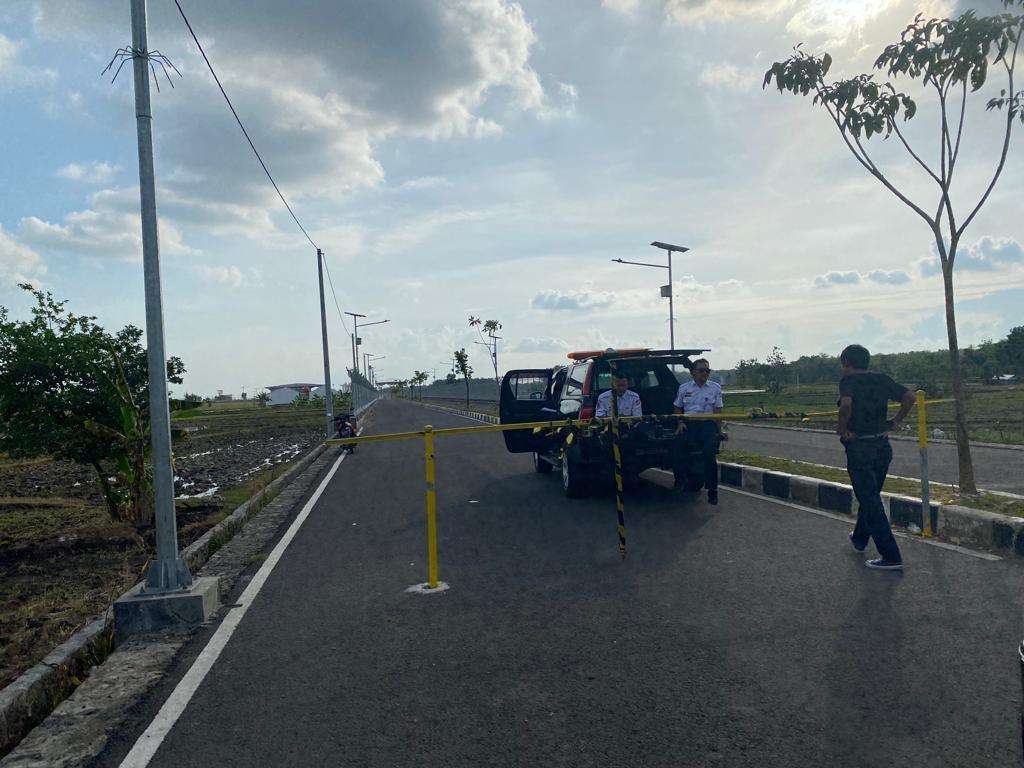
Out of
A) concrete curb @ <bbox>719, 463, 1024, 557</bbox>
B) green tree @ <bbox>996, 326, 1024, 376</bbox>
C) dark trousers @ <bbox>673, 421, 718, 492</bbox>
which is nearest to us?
concrete curb @ <bbox>719, 463, 1024, 557</bbox>

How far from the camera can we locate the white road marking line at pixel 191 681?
11.6 ft

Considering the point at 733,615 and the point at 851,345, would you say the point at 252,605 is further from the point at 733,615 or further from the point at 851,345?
the point at 851,345

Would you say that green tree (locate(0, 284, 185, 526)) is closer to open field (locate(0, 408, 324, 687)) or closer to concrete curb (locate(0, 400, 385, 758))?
open field (locate(0, 408, 324, 687))

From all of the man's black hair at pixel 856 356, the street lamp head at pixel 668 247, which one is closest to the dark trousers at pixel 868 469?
the man's black hair at pixel 856 356

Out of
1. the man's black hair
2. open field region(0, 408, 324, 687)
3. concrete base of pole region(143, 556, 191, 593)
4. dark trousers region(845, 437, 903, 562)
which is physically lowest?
open field region(0, 408, 324, 687)

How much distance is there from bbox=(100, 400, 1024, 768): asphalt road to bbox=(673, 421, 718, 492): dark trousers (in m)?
1.61

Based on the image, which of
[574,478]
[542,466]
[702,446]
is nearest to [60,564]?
[574,478]

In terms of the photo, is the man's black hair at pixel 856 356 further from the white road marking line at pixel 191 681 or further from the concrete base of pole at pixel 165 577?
the concrete base of pole at pixel 165 577

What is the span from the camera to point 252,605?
5.94m

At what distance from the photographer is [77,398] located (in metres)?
9.84

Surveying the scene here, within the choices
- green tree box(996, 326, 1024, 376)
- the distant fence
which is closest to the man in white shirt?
the distant fence

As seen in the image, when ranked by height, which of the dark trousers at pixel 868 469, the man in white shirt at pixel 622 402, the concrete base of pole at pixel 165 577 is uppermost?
the man in white shirt at pixel 622 402

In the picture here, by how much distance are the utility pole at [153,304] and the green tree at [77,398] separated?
4.27 meters

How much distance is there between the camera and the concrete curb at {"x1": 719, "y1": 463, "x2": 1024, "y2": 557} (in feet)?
22.1
